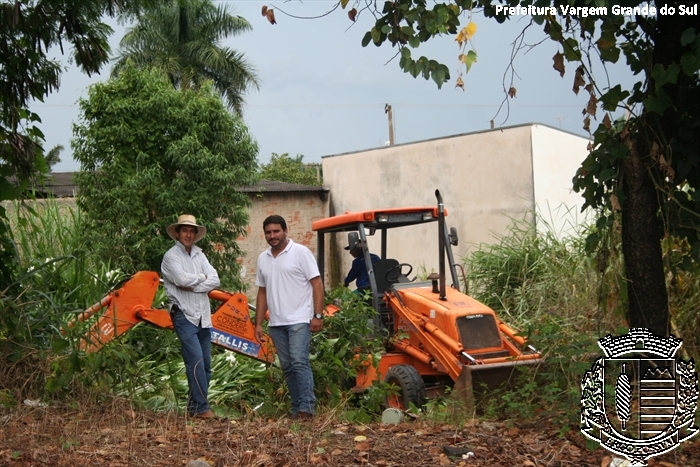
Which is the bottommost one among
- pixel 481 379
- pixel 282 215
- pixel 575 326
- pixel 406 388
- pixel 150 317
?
pixel 406 388

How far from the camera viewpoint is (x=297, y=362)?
24.7 feet

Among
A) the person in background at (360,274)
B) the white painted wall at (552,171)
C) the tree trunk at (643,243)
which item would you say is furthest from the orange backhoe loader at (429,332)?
the white painted wall at (552,171)

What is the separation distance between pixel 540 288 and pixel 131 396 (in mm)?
8354

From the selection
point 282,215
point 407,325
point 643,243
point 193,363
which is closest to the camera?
point 643,243

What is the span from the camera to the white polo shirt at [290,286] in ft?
24.8

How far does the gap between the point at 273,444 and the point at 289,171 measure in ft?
116

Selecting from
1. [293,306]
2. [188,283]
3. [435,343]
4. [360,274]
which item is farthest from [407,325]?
[188,283]

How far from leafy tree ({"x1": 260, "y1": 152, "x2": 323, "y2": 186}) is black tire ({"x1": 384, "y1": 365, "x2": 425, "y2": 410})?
29.8 m

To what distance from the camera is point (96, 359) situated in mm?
6434

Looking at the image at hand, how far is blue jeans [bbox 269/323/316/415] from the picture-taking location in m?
7.50

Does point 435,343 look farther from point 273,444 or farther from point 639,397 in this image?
point 273,444

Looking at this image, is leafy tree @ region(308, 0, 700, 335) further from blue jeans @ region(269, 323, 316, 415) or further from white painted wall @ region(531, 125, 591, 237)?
white painted wall @ region(531, 125, 591, 237)

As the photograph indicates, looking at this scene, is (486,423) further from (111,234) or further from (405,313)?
(111,234)

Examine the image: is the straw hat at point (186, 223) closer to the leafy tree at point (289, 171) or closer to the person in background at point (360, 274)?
the person in background at point (360, 274)
